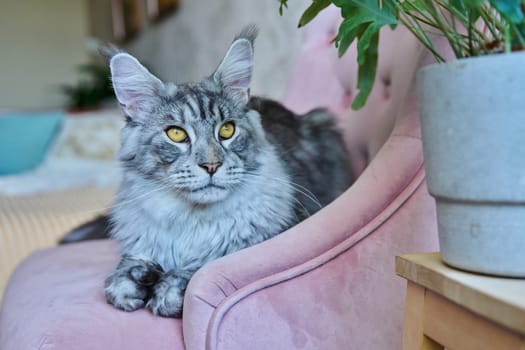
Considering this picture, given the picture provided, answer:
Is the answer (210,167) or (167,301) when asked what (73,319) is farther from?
(210,167)

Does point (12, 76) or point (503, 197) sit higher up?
point (12, 76)

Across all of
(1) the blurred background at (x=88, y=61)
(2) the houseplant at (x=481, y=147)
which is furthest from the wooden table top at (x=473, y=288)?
(1) the blurred background at (x=88, y=61)

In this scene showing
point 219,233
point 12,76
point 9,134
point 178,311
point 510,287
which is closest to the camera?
point 510,287

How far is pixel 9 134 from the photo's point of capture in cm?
345

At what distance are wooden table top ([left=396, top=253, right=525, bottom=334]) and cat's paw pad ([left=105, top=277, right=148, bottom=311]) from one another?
1.56ft

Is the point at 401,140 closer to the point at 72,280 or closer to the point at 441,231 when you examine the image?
the point at 441,231

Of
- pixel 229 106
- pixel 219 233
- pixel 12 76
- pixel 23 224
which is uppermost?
pixel 12 76

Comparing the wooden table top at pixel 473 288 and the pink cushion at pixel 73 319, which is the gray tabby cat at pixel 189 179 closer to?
the pink cushion at pixel 73 319

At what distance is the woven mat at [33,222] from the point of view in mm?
1920

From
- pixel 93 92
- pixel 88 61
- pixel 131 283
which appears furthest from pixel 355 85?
pixel 88 61

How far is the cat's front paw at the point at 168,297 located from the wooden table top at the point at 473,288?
399 mm

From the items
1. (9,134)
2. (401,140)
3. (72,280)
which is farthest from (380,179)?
(9,134)

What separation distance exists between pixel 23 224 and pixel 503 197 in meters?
1.77

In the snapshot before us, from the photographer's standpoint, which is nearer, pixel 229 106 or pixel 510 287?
pixel 510 287
